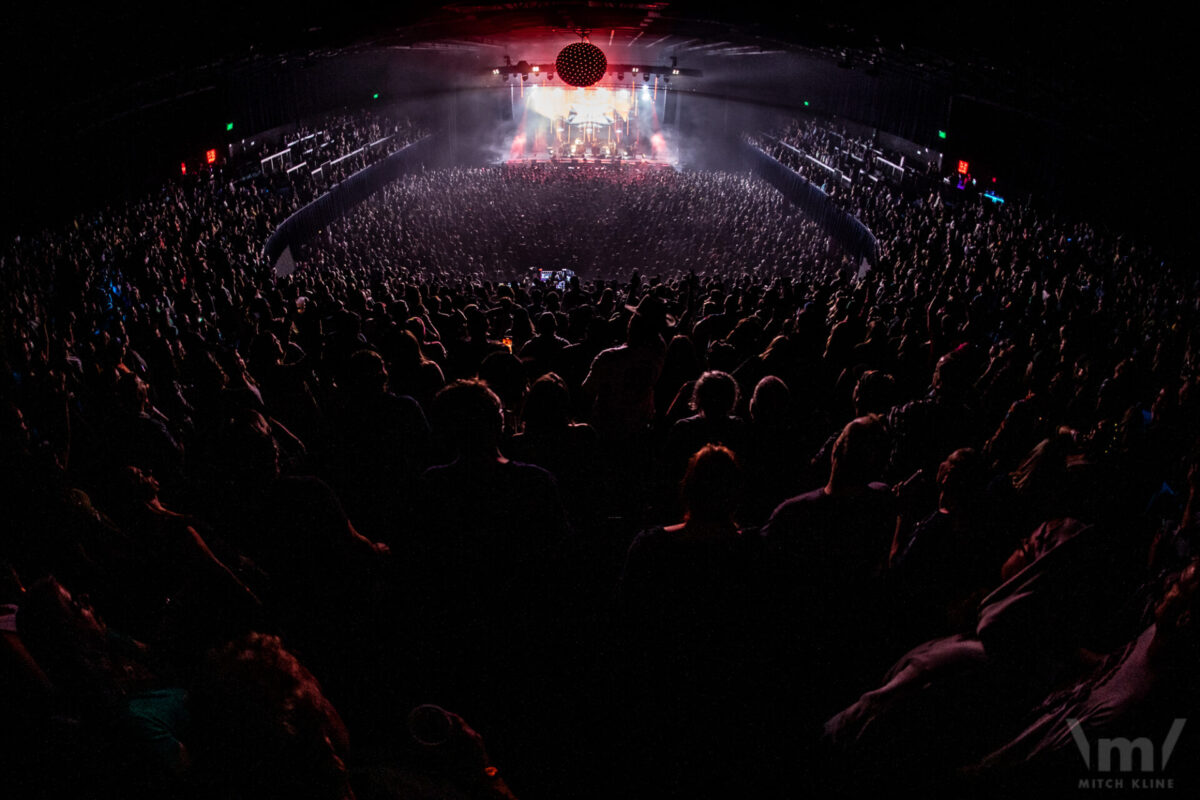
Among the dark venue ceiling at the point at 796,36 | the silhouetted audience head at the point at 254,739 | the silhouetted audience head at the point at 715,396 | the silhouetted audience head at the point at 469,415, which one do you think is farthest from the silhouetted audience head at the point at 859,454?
the dark venue ceiling at the point at 796,36

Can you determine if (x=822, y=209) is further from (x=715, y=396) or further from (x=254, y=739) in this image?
(x=254, y=739)

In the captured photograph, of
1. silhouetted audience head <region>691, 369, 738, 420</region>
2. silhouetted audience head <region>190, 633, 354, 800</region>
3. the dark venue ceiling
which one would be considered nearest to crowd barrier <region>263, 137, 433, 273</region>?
the dark venue ceiling

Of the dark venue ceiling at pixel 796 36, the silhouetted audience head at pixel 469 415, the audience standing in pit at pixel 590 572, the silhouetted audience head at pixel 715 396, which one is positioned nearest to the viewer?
the audience standing in pit at pixel 590 572

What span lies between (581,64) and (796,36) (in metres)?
5.27

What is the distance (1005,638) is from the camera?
2.26 metres

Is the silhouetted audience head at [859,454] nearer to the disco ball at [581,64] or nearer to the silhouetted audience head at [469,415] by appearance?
the silhouetted audience head at [469,415]

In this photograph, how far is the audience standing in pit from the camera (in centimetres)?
188

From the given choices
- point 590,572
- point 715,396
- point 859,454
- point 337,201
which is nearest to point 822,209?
point 337,201

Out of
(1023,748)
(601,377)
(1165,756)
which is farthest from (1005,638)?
(601,377)

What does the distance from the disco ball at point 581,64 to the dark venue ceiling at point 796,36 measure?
948 mm

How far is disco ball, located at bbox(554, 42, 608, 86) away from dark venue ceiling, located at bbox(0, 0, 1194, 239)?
948 mm

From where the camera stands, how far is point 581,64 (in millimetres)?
15594

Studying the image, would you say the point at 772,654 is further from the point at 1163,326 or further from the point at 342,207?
the point at 342,207

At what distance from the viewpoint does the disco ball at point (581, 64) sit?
1545 centimetres
